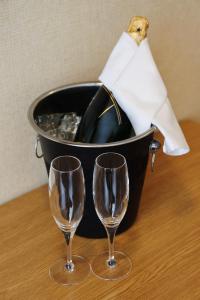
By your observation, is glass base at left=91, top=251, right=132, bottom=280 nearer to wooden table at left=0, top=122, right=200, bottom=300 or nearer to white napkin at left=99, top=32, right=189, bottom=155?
wooden table at left=0, top=122, right=200, bottom=300

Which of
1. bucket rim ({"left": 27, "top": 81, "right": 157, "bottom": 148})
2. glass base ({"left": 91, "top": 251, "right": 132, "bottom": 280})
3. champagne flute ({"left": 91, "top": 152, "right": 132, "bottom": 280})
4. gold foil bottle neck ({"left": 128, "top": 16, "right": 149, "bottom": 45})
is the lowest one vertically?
glass base ({"left": 91, "top": 251, "right": 132, "bottom": 280})

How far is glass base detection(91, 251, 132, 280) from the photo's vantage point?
28.1 inches

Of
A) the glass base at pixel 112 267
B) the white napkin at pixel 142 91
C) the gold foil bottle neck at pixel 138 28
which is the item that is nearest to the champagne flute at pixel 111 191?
the glass base at pixel 112 267

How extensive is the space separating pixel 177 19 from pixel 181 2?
0.14 ft

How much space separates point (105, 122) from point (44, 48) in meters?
0.20

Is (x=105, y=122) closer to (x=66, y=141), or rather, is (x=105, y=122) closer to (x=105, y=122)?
(x=105, y=122)

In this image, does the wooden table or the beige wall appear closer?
the wooden table

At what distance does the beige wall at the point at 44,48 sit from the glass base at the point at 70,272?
245 millimetres

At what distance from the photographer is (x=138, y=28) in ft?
2.46

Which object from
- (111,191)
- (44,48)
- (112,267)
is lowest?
(112,267)

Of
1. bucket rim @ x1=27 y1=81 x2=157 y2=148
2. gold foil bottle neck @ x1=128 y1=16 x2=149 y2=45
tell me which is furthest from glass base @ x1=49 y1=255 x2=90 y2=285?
gold foil bottle neck @ x1=128 y1=16 x2=149 y2=45

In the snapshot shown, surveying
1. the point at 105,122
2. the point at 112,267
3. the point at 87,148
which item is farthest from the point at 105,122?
the point at 112,267

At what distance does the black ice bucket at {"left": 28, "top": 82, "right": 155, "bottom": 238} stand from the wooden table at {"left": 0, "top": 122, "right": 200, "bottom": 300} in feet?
0.13

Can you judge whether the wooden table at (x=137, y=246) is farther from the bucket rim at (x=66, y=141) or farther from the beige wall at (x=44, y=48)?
the bucket rim at (x=66, y=141)
